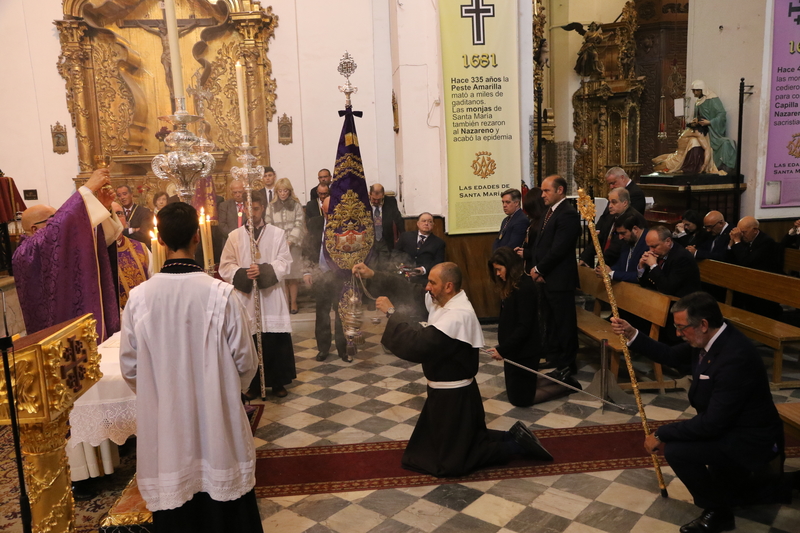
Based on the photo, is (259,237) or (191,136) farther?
(259,237)

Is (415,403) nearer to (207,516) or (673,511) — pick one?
(673,511)

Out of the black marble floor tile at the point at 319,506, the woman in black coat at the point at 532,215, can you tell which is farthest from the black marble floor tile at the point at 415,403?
the woman in black coat at the point at 532,215

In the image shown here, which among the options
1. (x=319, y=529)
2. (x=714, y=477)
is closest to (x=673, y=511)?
(x=714, y=477)

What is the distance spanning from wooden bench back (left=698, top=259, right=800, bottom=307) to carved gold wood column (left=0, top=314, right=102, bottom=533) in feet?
18.7

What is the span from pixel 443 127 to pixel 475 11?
143 cm

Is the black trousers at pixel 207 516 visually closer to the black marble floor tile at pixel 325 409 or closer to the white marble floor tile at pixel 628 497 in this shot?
the white marble floor tile at pixel 628 497

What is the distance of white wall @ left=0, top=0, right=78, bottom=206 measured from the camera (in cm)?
1063

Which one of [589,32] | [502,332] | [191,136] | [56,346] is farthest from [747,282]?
[589,32]

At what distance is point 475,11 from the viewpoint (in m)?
7.93

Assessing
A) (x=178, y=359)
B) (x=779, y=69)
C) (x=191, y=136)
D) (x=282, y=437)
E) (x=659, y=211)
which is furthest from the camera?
(x=659, y=211)

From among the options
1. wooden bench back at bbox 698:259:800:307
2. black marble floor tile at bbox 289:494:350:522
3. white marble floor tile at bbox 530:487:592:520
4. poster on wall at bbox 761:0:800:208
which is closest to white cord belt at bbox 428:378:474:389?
white marble floor tile at bbox 530:487:592:520

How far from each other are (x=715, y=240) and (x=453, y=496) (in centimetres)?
511

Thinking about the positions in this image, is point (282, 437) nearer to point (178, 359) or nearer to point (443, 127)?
point (178, 359)

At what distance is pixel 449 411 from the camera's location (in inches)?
171
